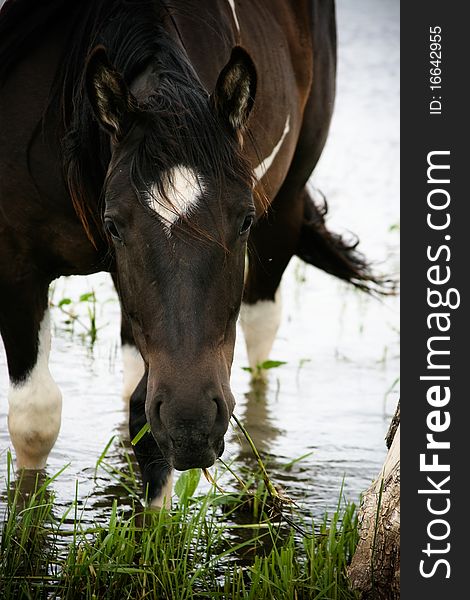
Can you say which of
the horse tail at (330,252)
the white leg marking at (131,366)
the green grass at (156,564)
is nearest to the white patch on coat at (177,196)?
the green grass at (156,564)

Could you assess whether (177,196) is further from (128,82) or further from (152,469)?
(152,469)

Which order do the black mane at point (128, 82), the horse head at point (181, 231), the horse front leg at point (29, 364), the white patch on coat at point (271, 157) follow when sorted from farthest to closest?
the white patch on coat at point (271, 157)
the horse front leg at point (29, 364)
the black mane at point (128, 82)
the horse head at point (181, 231)

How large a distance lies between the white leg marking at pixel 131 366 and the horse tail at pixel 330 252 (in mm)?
1693

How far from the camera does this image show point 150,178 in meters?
3.20

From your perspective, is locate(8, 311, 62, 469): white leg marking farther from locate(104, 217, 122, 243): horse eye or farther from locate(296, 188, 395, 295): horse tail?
locate(296, 188, 395, 295): horse tail

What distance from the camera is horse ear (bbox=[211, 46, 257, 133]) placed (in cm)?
332

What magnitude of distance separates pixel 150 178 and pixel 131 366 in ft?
7.41

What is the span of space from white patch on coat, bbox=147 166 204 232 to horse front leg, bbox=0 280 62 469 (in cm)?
124

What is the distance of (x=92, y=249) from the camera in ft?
13.7

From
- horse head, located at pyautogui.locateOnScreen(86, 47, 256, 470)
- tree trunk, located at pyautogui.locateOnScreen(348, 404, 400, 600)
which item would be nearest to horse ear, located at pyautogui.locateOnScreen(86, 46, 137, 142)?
horse head, located at pyautogui.locateOnScreen(86, 47, 256, 470)

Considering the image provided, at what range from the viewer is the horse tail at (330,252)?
258 inches

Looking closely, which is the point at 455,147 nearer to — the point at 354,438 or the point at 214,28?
the point at 214,28

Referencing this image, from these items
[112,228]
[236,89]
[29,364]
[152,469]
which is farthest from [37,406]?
[236,89]

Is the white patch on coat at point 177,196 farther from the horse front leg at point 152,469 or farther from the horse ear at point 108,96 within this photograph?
the horse front leg at point 152,469
